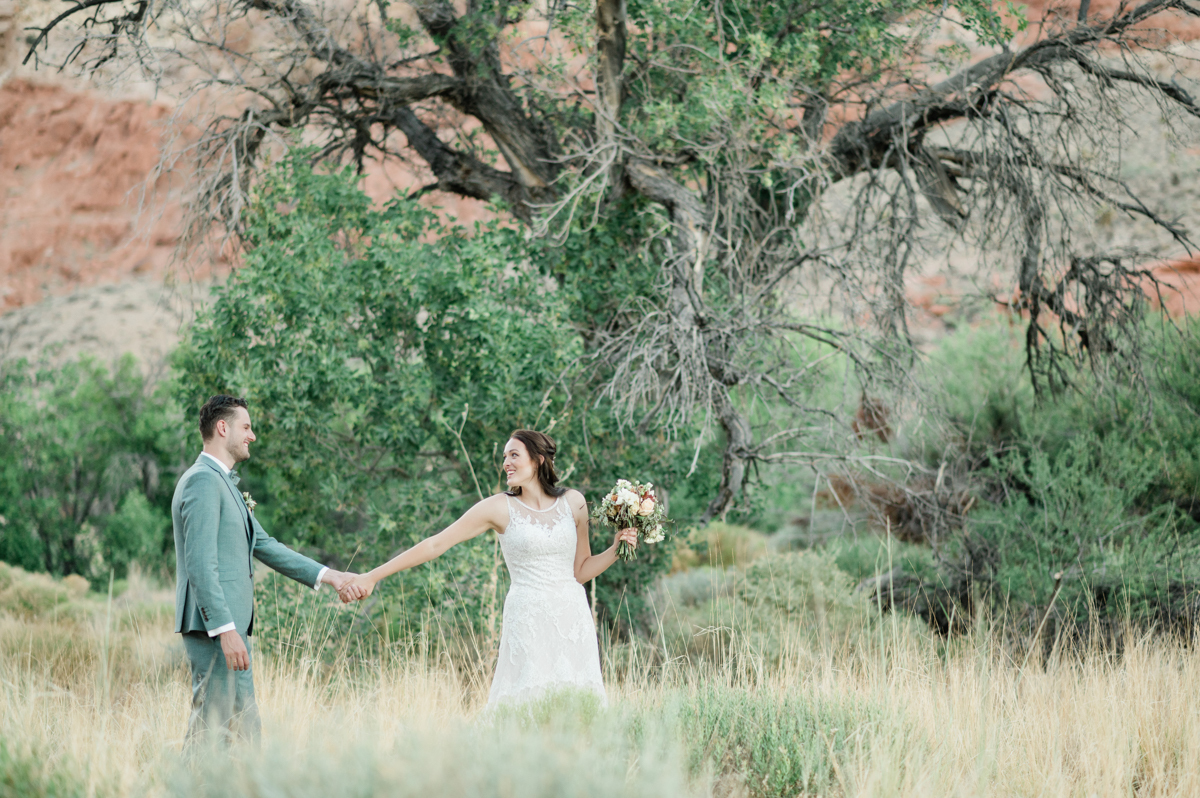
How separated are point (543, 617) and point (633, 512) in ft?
2.31

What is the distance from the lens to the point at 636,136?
779cm

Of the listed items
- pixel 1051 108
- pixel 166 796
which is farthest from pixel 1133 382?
pixel 166 796

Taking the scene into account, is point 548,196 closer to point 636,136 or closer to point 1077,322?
point 636,136

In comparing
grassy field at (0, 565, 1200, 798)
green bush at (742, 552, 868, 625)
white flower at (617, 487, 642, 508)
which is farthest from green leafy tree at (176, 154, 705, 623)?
white flower at (617, 487, 642, 508)

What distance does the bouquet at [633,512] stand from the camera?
4.71 meters

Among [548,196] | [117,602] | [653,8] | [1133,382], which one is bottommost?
[117,602]

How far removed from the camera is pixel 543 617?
463 centimetres

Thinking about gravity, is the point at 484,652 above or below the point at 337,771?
below

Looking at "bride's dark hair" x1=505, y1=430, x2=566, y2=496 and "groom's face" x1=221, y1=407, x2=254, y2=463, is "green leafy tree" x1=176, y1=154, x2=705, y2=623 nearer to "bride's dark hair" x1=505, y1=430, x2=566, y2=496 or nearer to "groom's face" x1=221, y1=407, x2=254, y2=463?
"bride's dark hair" x1=505, y1=430, x2=566, y2=496

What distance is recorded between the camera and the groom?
3.85 m

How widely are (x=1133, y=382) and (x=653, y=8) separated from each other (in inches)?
218

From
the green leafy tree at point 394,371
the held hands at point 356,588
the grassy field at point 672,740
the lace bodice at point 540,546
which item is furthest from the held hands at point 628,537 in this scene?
the green leafy tree at point 394,371

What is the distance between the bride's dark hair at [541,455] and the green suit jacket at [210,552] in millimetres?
1389

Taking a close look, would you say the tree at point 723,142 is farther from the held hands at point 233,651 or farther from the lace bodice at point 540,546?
the held hands at point 233,651
